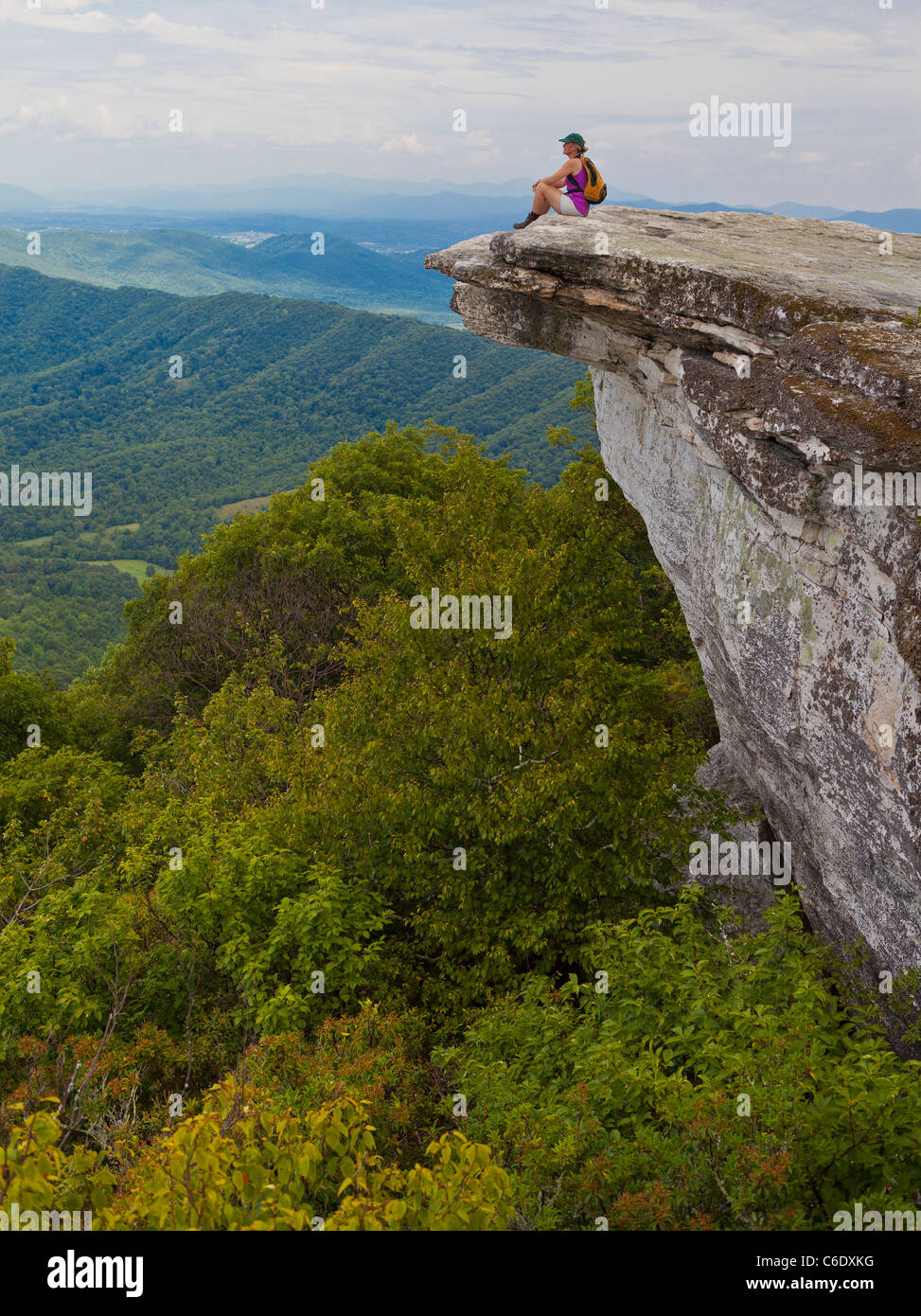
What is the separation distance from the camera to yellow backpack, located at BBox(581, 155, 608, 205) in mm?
13883

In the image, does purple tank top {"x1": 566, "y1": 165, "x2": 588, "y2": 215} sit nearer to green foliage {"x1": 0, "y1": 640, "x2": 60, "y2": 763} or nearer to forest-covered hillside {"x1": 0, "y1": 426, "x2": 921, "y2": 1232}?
forest-covered hillside {"x1": 0, "y1": 426, "x2": 921, "y2": 1232}

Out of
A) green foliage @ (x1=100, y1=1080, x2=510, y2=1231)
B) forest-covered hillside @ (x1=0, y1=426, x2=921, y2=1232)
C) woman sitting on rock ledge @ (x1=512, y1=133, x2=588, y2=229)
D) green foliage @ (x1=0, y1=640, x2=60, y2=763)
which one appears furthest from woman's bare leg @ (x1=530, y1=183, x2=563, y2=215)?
green foliage @ (x1=0, y1=640, x2=60, y2=763)

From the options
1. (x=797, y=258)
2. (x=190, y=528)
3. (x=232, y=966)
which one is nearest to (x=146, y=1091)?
(x=232, y=966)

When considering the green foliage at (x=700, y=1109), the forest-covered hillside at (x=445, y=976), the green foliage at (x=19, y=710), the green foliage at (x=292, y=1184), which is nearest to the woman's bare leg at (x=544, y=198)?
the forest-covered hillside at (x=445, y=976)

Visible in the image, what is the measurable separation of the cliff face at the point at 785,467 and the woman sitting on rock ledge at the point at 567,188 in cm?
31

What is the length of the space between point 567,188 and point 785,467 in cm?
673

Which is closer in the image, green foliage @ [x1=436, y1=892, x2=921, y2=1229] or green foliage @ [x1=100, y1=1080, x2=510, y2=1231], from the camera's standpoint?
green foliage @ [x1=100, y1=1080, x2=510, y2=1231]

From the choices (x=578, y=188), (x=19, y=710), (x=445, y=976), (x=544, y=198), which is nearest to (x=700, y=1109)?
(x=445, y=976)

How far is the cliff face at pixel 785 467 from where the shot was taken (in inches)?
364

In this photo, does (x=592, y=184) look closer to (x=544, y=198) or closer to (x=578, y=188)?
(x=578, y=188)

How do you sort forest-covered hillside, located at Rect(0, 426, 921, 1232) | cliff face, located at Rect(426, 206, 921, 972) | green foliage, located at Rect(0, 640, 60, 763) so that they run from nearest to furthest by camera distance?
forest-covered hillside, located at Rect(0, 426, 921, 1232)
cliff face, located at Rect(426, 206, 921, 972)
green foliage, located at Rect(0, 640, 60, 763)

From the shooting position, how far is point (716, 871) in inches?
567

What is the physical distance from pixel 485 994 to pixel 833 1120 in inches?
262

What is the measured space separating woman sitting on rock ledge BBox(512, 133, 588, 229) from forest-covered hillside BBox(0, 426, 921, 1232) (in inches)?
211
